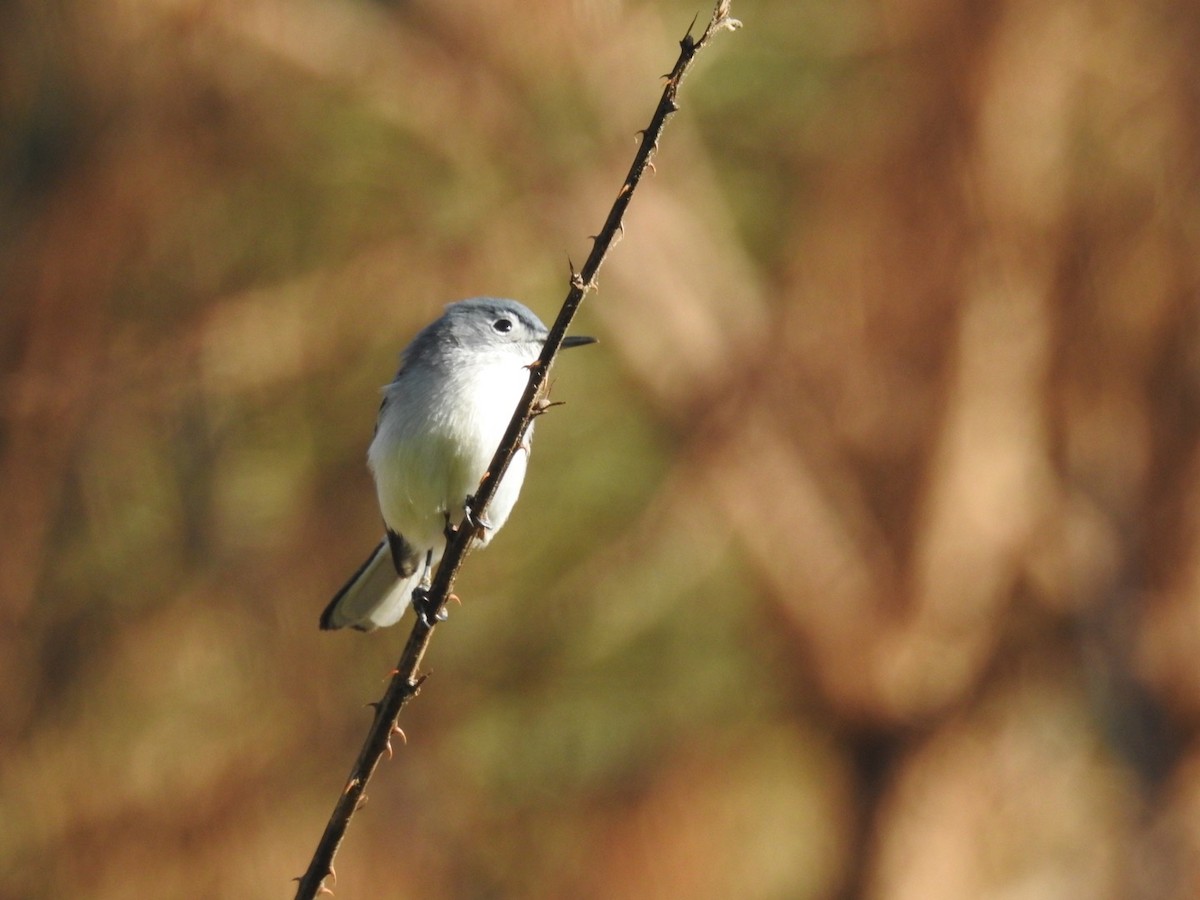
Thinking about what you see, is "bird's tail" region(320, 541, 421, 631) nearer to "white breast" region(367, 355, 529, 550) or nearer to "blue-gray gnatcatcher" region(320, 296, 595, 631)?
"blue-gray gnatcatcher" region(320, 296, 595, 631)

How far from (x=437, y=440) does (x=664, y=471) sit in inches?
111

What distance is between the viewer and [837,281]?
5.06 metres

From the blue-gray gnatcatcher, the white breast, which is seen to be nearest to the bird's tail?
the blue-gray gnatcatcher

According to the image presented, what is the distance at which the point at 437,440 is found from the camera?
8.58ft

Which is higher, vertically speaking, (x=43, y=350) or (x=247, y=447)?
(x=43, y=350)

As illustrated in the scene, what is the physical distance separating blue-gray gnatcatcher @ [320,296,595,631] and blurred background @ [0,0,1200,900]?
166 centimetres

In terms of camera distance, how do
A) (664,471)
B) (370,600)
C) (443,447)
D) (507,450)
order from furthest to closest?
1. (664,471)
2. (370,600)
3. (443,447)
4. (507,450)

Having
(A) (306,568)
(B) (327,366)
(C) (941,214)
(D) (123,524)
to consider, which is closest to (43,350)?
(D) (123,524)

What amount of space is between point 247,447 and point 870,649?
2508 millimetres

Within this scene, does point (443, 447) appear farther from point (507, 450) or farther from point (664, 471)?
point (664, 471)

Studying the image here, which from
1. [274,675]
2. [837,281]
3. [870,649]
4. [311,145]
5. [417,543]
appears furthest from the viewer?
[311,145]

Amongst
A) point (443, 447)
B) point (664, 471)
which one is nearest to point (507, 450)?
point (443, 447)

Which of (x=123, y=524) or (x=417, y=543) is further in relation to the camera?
(x=123, y=524)

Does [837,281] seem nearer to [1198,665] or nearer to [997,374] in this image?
[997,374]
